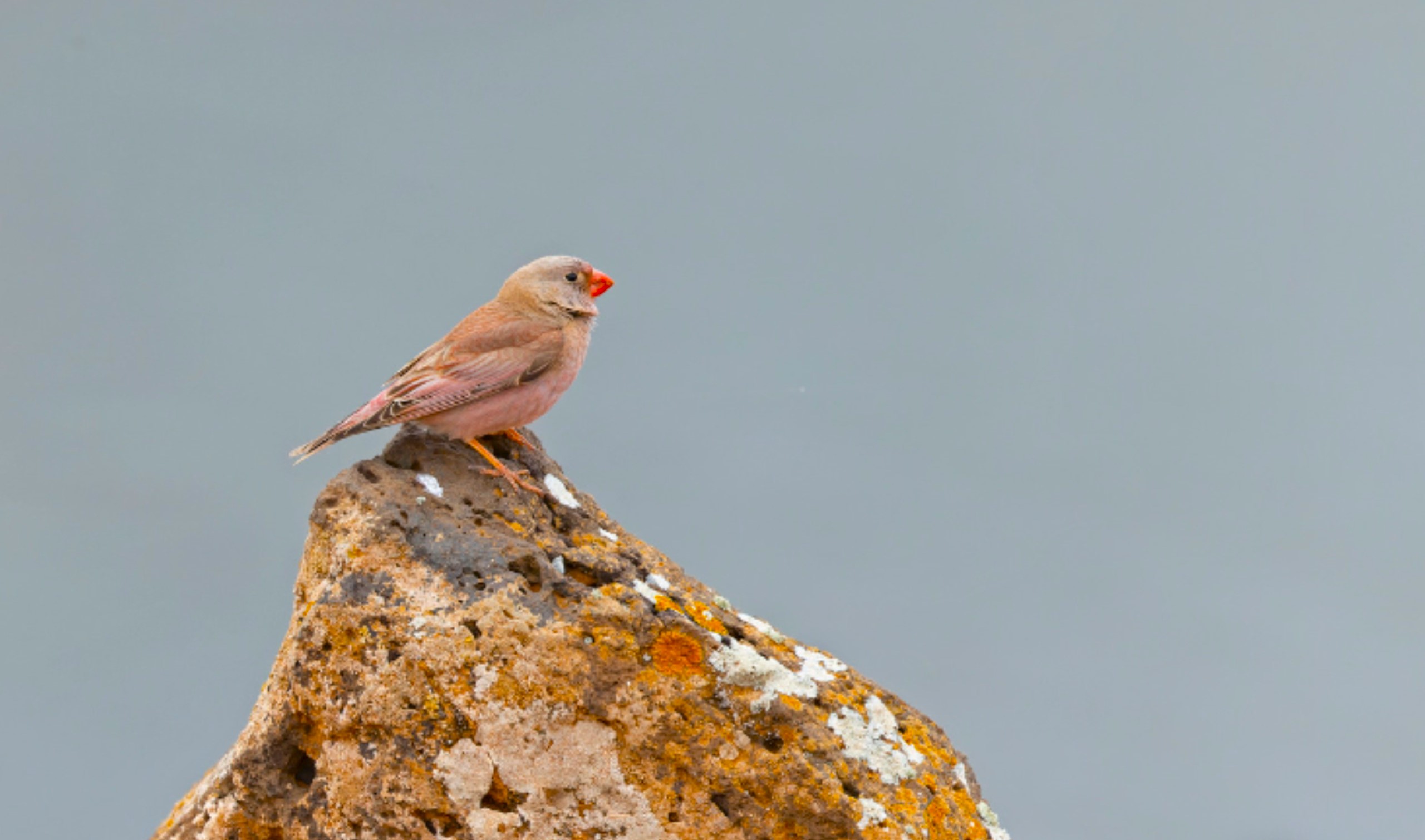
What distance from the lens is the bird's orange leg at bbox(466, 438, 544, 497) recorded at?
7.38m

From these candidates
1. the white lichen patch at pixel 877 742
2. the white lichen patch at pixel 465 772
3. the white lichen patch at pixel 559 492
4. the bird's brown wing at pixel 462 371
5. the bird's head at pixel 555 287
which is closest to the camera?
the white lichen patch at pixel 465 772

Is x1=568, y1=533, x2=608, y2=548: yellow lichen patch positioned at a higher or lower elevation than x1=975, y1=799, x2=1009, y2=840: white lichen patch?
Answer: higher

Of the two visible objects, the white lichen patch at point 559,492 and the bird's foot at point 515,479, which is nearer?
the bird's foot at point 515,479

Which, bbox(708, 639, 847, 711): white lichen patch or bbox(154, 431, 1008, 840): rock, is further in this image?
bbox(708, 639, 847, 711): white lichen patch

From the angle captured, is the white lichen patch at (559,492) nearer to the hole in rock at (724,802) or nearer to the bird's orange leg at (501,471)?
the bird's orange leg at (501,471)

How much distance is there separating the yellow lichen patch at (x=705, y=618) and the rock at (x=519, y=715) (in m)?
0.01

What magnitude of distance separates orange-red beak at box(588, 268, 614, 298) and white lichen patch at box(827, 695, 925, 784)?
315 cm

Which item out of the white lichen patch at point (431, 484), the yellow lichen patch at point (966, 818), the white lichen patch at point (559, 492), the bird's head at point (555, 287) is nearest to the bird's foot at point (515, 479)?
the white lichen patch at point (559, 492)

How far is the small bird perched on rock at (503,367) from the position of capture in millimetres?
7309

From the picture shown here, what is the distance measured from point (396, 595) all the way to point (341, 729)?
2.37 ft

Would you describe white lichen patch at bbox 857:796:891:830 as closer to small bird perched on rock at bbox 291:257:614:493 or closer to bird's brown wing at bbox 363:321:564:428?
small bird perched on rock at bbox 291:257:614:493

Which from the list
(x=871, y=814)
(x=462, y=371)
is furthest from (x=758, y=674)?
(x=462, y=371)

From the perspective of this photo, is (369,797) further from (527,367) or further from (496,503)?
(527,367)

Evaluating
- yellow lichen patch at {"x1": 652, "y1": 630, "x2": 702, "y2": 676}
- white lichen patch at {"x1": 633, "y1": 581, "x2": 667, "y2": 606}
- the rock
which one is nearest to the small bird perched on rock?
the rock
